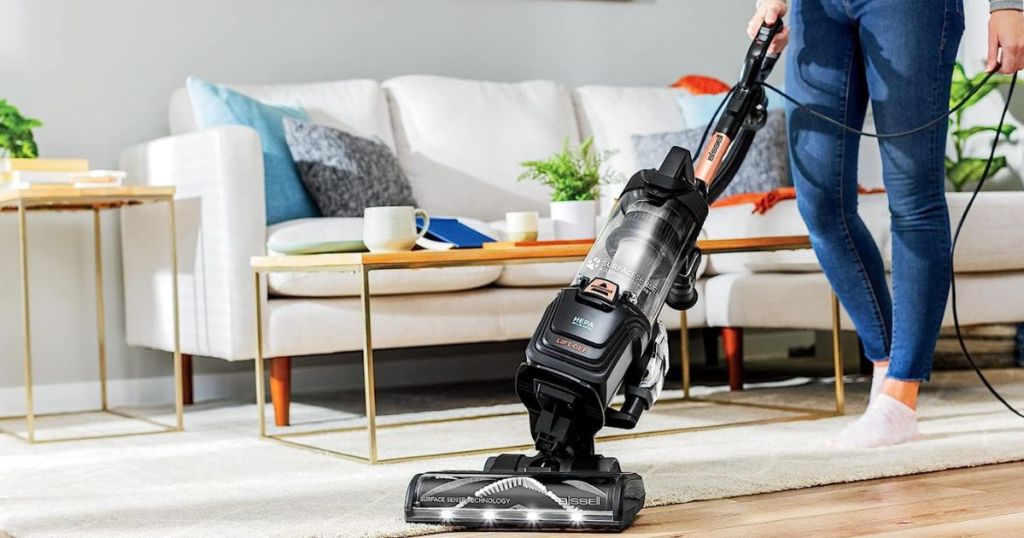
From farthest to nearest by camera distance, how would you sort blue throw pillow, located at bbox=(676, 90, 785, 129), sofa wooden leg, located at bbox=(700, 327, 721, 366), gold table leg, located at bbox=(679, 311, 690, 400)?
sofa wooden leg, located at bbox=(700, 327, 721, 366) → blue throw pillow, located at bbox=(676, 90, 785, 129) → gold table leg, located at bbox=(679, 311, 690, 400)

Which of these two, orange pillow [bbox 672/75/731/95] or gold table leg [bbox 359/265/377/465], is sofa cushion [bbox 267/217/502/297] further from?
orange pillow [bbox 672/75/731/95]

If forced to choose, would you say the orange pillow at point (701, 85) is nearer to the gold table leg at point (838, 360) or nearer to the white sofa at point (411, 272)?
the white sofa at point (411, 272)

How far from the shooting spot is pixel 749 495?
1741 mm

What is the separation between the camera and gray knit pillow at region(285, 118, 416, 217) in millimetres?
3148

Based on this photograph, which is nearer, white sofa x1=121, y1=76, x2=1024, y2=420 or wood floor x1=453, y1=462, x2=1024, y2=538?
wood floor x1=453, y1=462, x2=1024, y2=538

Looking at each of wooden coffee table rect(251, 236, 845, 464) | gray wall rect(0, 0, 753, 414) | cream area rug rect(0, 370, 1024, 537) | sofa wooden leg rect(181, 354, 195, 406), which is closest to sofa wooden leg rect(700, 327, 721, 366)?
gray wall rect(0, 0, 753, 414)

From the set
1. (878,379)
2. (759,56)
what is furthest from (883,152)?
(878,379)

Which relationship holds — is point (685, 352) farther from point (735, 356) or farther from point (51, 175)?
point (51, 175)

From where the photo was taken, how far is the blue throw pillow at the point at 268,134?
10.2ft

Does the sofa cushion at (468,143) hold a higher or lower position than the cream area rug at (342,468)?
higher

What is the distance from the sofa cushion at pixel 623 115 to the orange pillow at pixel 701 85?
67 millimetres

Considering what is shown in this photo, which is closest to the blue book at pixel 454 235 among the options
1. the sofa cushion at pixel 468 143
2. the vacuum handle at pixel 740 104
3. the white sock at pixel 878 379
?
the vacuum handle at pixel 740 104

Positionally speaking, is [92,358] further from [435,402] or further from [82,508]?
[82,508]

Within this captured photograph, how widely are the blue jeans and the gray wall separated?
1.76 metres
